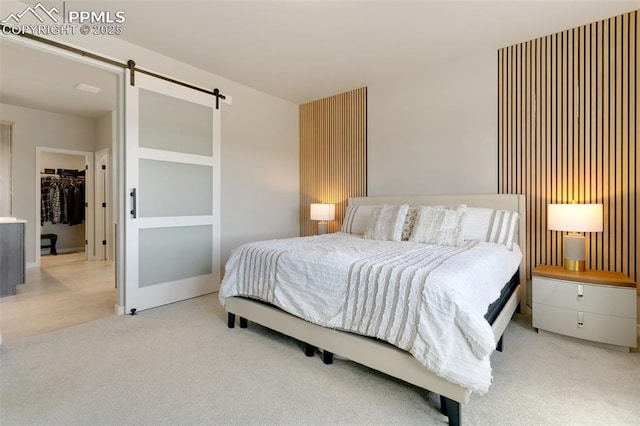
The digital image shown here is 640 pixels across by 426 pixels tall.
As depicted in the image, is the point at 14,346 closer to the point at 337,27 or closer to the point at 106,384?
the point at 106,384

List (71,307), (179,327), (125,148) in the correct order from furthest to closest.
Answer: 1. (71,307)
2. (125,148)
3. (179,327)

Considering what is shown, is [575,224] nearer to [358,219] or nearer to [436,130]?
[436,130]

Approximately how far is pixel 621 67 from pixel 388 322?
118 inches

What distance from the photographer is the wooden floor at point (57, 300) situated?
8.97ft

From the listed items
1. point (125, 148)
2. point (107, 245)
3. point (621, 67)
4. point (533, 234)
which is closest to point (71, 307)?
point (125, 148)

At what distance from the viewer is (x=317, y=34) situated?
288 cm

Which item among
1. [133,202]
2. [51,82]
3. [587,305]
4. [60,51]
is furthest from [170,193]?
[587,305]

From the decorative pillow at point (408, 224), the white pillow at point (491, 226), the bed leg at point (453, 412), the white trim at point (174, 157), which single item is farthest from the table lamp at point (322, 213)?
the bed leg at point (453, 412)

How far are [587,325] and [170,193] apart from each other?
3.94m

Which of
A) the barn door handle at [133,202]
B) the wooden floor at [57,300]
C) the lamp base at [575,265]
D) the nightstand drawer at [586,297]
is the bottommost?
the wooden floor at [57,300]

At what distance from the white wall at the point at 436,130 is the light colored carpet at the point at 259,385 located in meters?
1.76

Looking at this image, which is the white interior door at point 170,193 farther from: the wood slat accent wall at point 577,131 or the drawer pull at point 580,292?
the drawer pull at point 580,292

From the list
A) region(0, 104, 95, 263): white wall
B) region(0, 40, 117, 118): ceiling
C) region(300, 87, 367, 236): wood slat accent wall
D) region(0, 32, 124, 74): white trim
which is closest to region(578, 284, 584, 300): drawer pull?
region(300, 87, 367, 236): wood slat accent wall

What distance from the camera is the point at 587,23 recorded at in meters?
2.69
